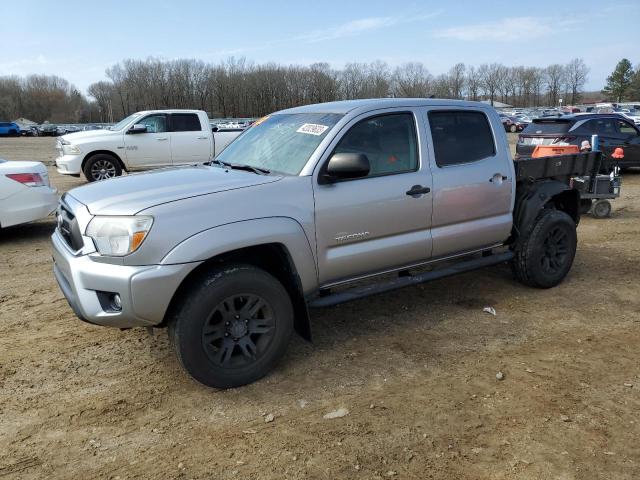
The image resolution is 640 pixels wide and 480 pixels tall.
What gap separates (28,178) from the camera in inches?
296

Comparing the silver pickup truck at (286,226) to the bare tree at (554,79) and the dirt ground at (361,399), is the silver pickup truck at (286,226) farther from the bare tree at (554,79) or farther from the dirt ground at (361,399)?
the bare tree at (554,79)

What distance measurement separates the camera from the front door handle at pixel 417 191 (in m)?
4.30

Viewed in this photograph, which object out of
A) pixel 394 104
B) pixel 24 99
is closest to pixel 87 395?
pixel 394 104

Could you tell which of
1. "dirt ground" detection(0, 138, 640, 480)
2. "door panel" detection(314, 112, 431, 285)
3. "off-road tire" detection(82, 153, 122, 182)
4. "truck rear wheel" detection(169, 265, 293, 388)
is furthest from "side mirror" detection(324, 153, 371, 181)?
"off-road tire" detection(82, 153, 122, 182)

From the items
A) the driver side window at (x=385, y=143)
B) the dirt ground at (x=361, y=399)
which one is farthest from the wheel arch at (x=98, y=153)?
the driver side window at (x=385, y=143)

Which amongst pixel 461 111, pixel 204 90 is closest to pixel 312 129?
pixel 461 111

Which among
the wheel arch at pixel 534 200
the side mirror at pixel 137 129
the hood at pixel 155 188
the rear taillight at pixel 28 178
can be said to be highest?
the side mirror at pixel 137 129

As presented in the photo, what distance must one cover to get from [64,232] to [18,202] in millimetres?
4246

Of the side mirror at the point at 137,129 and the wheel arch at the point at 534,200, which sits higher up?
the side mirror at the point at 137,129

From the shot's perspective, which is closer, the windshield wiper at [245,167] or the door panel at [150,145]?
the windshield wiper at [245,167]

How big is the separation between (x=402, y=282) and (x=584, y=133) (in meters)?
11.0

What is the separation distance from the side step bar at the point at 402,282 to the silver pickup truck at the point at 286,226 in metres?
0.01

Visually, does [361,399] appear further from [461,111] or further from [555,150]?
[555,150]

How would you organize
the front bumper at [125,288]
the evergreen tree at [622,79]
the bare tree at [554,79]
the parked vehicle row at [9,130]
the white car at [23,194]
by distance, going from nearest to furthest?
the front bumper at [125,288] → the white car at [23,194] → the parked vehicle row at [9,130] → the evergreen tree at [622,79] → the bare tree at [554,79]
